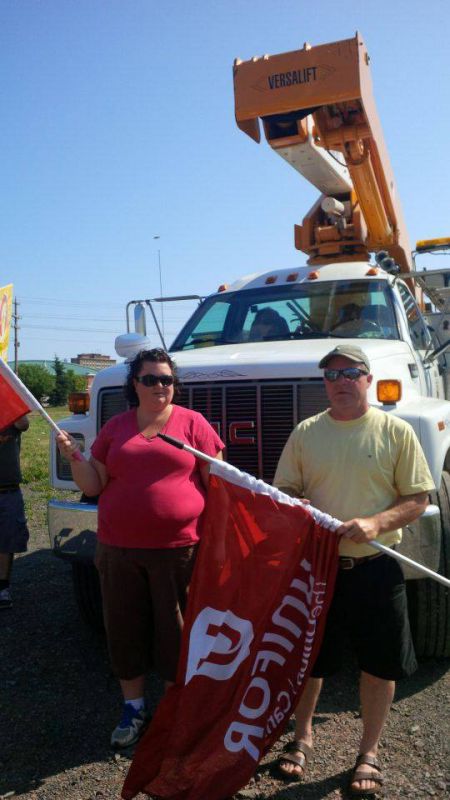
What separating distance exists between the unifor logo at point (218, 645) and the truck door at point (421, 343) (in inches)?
112

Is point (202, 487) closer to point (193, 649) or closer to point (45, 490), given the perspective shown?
point (193, 649)

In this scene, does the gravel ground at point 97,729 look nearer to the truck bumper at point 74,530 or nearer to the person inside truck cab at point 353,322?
the truck bumper at point 74,530

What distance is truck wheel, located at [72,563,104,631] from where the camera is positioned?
15.9 ft

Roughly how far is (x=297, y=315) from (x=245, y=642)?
3069 mm

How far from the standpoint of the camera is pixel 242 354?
4.73m

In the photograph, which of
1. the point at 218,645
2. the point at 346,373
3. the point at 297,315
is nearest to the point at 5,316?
the point at 346,373

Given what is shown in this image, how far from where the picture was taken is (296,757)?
323 cm

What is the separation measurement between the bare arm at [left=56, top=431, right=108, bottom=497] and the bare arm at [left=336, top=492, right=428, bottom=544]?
4.14ft

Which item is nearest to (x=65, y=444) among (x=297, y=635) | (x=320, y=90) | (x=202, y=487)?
(x=202, y=487)

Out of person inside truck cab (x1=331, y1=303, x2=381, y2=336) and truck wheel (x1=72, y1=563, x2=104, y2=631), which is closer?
truck wheel (x1=72, y1=563, x2=104, y2=631)

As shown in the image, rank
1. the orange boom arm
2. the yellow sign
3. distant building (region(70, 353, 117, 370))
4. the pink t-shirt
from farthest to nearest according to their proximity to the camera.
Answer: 1. distant building (region(70, 353, 117, 370))
2. the orange boom arm
3. the yellow sign
4. the pink t-shirt

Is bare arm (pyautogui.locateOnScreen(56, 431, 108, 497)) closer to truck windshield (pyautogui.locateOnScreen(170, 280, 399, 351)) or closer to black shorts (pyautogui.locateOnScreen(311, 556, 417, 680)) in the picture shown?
black shorts (pyautogui.locateOnScreen(311, 556, 417, 680))

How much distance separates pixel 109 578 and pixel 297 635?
3.31ft

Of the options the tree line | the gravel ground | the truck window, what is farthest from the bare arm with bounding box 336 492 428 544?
the tree line
